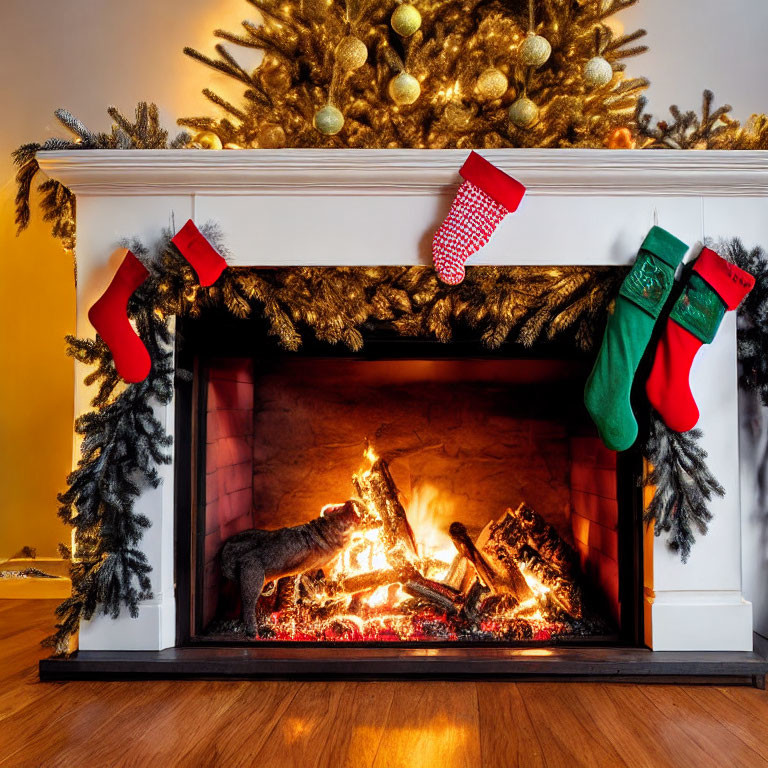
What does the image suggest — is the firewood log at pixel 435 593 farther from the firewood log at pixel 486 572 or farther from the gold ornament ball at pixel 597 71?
the gold ornament ball at pixel 597 71

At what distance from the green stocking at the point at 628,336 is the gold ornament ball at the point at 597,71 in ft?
1.54

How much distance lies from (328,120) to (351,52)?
217 mm

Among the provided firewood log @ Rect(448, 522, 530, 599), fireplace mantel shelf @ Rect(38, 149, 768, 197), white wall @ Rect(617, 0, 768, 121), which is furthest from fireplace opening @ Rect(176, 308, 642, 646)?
white wall @ Rect(617, 0, 768, 121)

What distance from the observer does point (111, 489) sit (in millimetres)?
1640

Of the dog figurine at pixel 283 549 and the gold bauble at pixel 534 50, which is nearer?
the gold bauble at pixel 534 50

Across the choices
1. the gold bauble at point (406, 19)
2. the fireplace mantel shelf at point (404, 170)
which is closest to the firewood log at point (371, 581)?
the fireplace mantel shelf at point (404, 170)

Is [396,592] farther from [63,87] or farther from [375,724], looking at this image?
[63,87]

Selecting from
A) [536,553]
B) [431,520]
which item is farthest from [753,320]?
[431,520]

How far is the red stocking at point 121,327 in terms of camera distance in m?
1.63

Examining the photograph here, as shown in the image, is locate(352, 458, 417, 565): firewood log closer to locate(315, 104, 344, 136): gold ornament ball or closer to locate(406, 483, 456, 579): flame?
locate(406, 483, 456, 579): flame

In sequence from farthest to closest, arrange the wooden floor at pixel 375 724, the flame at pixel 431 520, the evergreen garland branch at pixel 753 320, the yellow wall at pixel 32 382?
the yellow wall at pixel 32 382, the flame at pixel 431 520, the evergreen garland branch at pixel 753 320, the wooden floor at pixel 375 724

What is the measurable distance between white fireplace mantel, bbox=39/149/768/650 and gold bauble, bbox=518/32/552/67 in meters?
0.34

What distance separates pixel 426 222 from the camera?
172 cm

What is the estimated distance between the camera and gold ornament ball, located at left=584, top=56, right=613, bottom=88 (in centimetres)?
173
